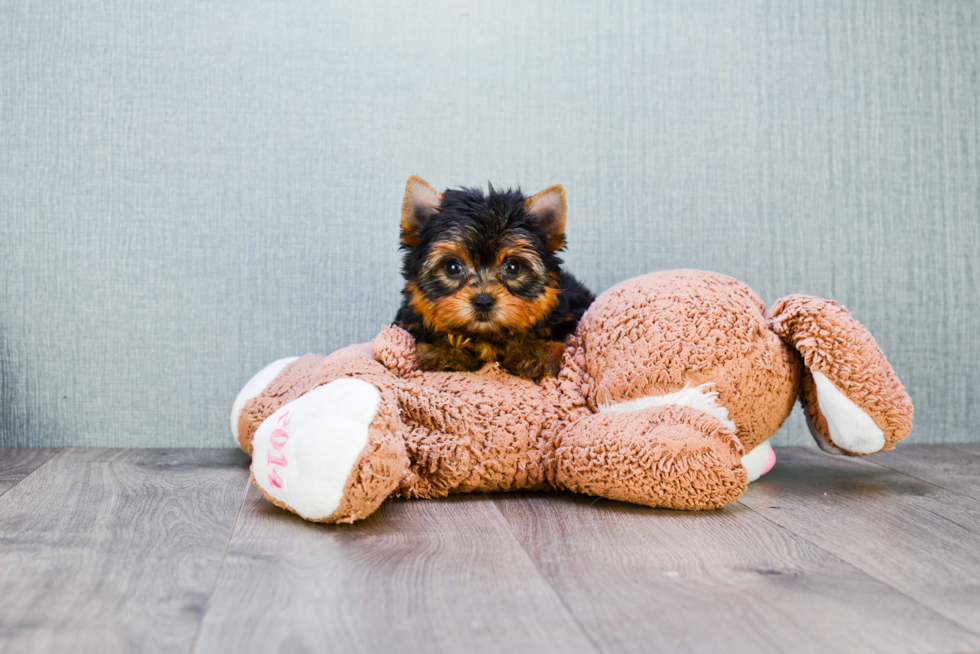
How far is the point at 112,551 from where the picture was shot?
1006mm

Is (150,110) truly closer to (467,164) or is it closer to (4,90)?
(4,90)

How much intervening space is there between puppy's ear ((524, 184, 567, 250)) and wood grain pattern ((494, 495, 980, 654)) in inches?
21.1

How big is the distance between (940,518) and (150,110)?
198 cm

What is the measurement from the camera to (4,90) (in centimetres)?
183

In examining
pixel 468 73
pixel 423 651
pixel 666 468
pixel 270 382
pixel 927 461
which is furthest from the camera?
pixel 468 73

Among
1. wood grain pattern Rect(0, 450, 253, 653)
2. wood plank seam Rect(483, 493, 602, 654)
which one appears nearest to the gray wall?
wood grain pattern Rect(0, 450, 253, 653)

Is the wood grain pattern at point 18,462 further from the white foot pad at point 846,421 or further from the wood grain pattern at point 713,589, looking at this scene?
the white foot pad at point 846,421

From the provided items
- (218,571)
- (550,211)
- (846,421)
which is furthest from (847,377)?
(218,571)

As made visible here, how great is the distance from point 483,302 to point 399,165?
2.51ft

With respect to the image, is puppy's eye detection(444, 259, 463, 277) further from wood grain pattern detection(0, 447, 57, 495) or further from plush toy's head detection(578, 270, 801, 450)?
wood grain pattern detection(0, 447, 57, 495)

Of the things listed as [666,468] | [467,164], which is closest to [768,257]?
[467,164]

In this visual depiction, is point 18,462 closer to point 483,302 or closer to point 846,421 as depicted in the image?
point 483,302

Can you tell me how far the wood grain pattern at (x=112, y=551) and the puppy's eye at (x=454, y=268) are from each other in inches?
22.2

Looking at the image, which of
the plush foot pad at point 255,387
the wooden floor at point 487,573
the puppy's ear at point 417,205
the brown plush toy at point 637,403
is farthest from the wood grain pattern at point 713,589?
the plush foot pad at point 255,387
